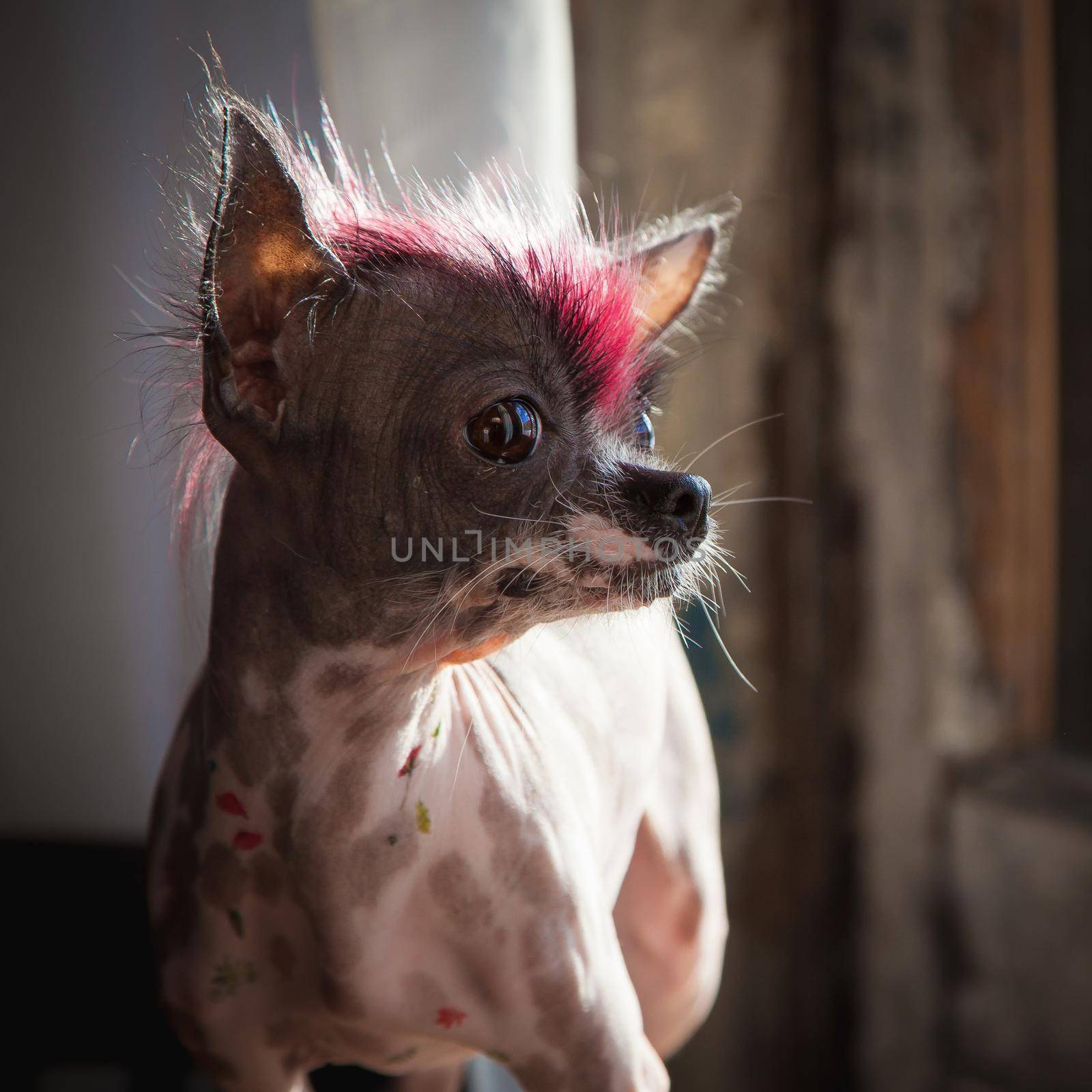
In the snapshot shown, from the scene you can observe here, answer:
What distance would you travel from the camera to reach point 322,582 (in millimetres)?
358

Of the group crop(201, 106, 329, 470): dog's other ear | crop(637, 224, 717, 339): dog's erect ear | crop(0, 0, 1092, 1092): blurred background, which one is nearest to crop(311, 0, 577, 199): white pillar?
crop(0, 0, 1092, 1092): blurred background

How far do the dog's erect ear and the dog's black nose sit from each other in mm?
115

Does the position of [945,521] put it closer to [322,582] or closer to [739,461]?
[739,461]

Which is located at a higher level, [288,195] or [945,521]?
[288,195]

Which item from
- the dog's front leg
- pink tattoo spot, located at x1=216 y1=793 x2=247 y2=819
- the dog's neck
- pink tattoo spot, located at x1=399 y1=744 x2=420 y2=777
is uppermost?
the dog's neck

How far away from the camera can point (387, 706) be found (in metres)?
0.38

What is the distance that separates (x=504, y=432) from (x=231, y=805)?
0.61 ft

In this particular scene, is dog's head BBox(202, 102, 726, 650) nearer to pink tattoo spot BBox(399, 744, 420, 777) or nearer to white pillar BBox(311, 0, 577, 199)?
pink tattoo spot BBox(399, 744, 420, 777)

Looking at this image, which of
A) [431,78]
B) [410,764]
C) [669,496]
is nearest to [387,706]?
[410,764]

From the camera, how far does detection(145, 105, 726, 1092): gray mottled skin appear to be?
A: 13.5 inches

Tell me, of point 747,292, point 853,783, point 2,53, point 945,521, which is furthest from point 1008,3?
point 2,53

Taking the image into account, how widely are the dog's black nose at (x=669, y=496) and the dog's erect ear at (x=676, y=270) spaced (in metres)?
0.11

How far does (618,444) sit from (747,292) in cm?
80

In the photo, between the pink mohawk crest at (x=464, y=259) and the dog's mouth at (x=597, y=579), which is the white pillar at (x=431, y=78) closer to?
the pink mohawk crest at (x=464, y=259)
